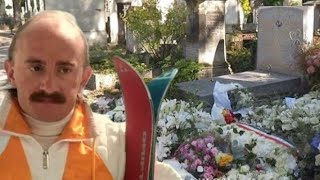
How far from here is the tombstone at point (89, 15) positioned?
39.8 ft

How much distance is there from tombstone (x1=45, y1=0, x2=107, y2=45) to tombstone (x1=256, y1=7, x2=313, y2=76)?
5259mm

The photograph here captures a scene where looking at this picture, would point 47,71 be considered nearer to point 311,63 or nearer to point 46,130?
point 46,130

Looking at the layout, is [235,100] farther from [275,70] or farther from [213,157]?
[275,70]

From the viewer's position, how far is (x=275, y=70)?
26.6 ft

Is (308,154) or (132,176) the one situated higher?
(132,176)

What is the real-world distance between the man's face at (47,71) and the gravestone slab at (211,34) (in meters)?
8.29

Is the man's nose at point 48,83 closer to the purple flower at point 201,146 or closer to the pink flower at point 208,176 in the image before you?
the pink flower at point 208,176

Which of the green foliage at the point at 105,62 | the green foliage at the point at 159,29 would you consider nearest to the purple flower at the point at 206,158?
the green foliage at the point at 105,62

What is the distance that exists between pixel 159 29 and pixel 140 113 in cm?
933

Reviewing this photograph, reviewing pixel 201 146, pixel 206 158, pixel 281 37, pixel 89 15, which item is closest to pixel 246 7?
pixel 89 15

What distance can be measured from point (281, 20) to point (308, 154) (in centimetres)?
492

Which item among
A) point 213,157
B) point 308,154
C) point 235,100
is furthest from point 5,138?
point 235,100

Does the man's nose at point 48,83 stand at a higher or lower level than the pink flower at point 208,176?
higher

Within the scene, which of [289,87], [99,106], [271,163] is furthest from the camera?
[289,87]
